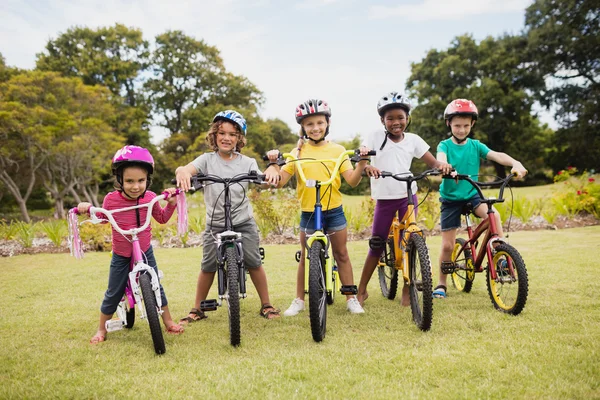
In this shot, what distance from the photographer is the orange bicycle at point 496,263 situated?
377 cm

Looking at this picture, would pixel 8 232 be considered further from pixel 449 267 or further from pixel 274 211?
pixel 449 267

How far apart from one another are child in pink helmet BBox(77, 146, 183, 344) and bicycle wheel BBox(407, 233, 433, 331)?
2.12 m

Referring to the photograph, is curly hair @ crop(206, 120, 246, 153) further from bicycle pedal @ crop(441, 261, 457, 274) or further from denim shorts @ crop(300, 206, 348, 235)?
bicycle pedal @ crop(441, 261, 457, 274)

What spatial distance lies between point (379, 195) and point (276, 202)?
643 cm

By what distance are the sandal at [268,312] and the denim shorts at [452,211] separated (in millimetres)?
2055

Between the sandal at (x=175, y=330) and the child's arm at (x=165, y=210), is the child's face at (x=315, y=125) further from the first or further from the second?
the sandal at (x=175, y=330)

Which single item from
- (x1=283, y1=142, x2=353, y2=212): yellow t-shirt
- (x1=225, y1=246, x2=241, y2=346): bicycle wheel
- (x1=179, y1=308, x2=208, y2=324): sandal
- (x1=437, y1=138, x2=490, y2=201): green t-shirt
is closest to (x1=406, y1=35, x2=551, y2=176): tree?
(x1=437, y1=138, x2=490, y2=201): green t-shirt

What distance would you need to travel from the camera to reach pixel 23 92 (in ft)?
65.0

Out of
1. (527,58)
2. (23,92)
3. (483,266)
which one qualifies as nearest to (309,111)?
(483,266)

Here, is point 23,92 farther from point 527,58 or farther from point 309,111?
point 527,58

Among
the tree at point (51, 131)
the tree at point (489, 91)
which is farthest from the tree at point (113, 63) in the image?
the tree at point (489, 91)

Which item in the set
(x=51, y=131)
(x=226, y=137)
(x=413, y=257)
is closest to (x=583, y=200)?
(x=413, y=257)

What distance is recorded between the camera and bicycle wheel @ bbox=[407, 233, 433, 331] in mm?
3486

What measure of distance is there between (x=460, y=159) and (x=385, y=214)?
3.49ft
